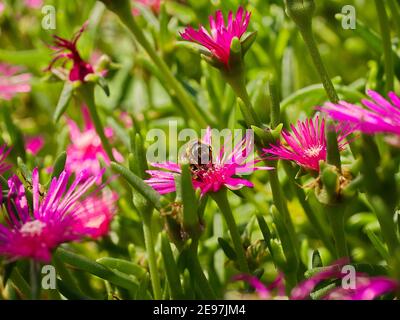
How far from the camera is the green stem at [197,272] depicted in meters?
0.50

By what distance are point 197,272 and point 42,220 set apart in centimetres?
12

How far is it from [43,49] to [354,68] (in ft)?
1.70

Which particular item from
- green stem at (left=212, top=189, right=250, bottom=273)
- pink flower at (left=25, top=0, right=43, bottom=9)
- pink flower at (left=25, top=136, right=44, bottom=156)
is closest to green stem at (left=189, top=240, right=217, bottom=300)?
green stem at (left=212, top=189, right=250, bottom=273)

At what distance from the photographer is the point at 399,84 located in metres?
0.77

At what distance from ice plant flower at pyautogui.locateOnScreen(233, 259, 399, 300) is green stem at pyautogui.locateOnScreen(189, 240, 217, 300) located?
55 mm

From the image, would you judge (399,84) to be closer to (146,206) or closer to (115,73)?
(146,206)

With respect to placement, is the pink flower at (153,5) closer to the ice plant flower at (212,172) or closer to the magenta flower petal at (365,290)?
the ice plant flower at (212,172)

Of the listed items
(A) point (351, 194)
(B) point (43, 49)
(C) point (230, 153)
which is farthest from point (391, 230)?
(B) point (43, 49)

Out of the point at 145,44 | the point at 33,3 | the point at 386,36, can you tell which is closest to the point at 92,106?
the point at 145,44

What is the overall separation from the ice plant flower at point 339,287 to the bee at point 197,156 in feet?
0.37

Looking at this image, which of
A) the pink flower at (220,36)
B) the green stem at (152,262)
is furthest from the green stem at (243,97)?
the green stem at (152,262)

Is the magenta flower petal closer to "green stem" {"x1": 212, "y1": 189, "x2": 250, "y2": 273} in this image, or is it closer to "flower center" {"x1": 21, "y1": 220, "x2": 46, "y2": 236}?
"green stem" {"x1": 212, "y1": 189, "x2": 250, "y2": 273}

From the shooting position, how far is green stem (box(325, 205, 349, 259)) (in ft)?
1.54

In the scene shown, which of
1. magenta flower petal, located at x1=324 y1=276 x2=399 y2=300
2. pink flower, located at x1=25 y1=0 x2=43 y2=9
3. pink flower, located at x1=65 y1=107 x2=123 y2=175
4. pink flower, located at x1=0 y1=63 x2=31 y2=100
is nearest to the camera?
magenta flower petal, located at x1=324 y1=276 x2=399 y2=300
